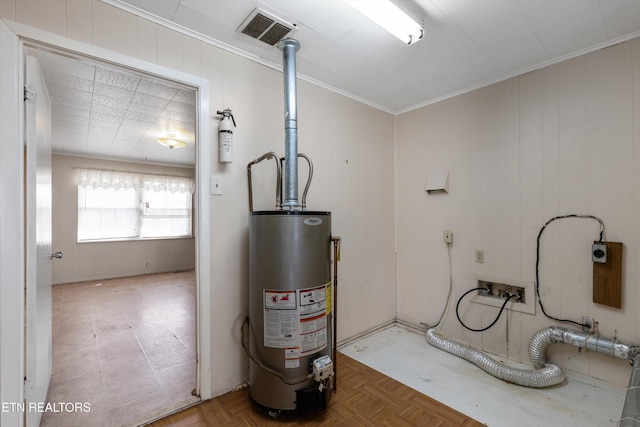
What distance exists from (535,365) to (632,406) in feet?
3.20

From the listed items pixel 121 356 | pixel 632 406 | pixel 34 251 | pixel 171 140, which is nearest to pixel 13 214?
pixel 34 251

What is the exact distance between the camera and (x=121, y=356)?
2.49 meters

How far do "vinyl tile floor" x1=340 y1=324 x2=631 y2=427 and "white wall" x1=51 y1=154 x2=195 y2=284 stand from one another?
5376 millimetres

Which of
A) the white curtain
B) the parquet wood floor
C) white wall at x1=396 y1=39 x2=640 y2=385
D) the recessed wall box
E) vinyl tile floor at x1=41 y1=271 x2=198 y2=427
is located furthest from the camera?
the white curtain

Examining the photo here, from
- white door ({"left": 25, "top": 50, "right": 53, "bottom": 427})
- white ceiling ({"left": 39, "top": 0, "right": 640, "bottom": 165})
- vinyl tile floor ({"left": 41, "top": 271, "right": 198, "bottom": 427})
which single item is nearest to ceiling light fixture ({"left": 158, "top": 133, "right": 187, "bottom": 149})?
white ceiling ({"left": 39, "top": 0, "right": 640, "bottom": 165})

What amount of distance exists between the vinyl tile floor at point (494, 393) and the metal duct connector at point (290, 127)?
152 centimetres

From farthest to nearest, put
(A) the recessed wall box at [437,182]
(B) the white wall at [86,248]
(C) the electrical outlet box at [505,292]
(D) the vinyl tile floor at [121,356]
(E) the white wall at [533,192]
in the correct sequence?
(B) the white wall at [86,248], (A) the recessed wall box at [437,182], (C) the electrical outlet box at [505,292], (E) the white wall at [533,192], (D) the vinyl tile floor at [121,356]

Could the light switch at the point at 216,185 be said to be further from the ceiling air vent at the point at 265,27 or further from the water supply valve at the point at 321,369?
the water supply valve at the point at 321,369

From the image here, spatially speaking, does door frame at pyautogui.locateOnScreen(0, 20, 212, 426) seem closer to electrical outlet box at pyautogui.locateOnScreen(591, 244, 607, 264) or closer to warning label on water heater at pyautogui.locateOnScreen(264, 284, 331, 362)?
warning label on water heater at pyautogui.locateOnScreen(264, 284, 331, 362)

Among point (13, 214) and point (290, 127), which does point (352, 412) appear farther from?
point (13, 214)

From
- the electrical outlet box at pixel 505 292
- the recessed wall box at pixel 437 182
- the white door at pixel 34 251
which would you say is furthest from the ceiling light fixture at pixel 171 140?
the electrical outlet box at pixel 505 292

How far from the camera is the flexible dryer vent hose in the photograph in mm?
1925

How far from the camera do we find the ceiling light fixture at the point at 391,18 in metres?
1.45

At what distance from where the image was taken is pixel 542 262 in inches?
86.8
